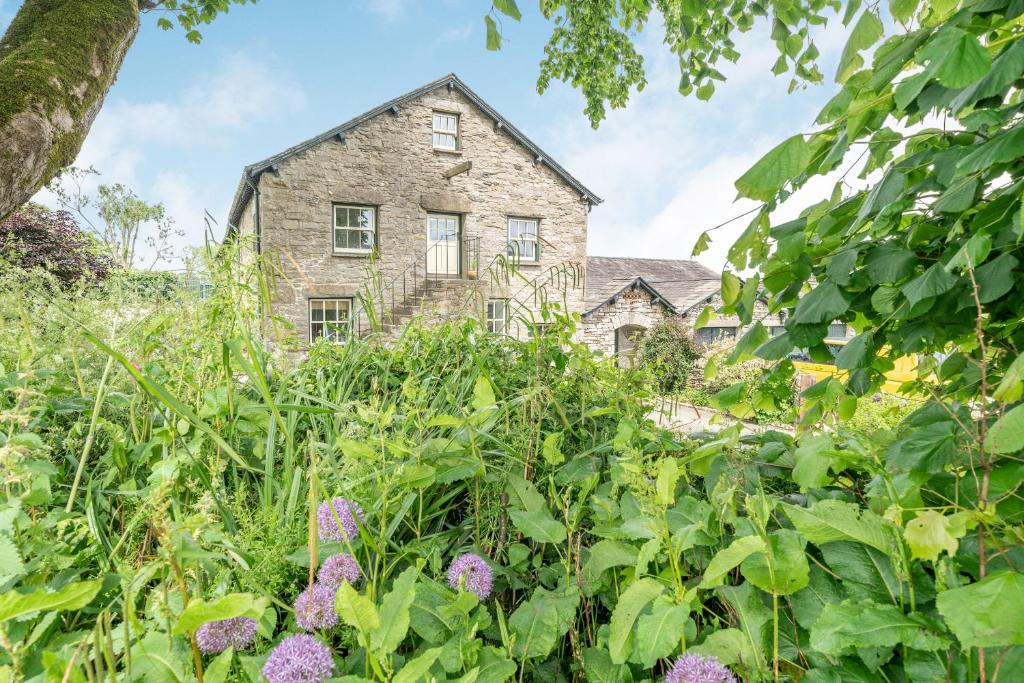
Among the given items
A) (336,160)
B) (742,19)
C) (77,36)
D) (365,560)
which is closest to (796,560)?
(365,560)

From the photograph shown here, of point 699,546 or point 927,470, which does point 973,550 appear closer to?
point 927,470

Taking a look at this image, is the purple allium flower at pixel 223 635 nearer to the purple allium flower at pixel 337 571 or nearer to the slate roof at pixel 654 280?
the purple allium flower at pixel 337 571

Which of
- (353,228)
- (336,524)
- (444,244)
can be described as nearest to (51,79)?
(336,524)

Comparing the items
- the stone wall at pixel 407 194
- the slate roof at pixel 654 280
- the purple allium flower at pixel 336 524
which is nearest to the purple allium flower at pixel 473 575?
the purple allium flower at pixel 336 524

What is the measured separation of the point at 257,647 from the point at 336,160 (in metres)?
13.4

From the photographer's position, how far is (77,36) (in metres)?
3.73

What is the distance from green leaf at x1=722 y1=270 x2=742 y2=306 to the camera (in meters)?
1.12

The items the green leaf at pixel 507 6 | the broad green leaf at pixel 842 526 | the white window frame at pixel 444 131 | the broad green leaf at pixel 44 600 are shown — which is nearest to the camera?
the broad green leaf at pixel 44 600

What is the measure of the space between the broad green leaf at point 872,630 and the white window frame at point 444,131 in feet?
47.0

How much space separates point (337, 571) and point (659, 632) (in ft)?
1.39

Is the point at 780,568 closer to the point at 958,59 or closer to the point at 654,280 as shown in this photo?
the point at 958,59

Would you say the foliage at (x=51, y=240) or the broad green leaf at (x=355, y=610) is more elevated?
the foliage at (x=51, y=240)

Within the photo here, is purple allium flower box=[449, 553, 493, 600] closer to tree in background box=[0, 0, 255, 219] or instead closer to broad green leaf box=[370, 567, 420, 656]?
broad green leaf box=[370, 567, 420, 656]

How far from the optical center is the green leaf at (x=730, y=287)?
1123 mm
